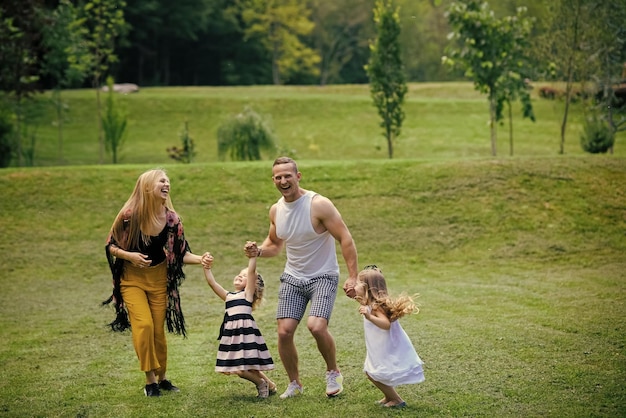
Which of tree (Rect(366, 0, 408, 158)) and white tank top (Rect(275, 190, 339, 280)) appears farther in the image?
tree (Rect(366, 0, 408, 158))

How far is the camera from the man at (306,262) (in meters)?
7.43

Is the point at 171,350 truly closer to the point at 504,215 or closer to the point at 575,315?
the point at 575,315

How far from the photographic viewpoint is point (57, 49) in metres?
29.0

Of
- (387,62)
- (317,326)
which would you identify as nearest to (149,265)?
(317,326)

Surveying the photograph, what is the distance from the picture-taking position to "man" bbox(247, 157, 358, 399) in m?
7.43

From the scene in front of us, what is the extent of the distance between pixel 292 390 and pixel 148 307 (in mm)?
1501

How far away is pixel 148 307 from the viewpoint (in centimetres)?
789

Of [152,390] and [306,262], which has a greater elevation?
[306,262]

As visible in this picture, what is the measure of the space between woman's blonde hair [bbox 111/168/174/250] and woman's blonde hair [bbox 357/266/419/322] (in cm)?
193

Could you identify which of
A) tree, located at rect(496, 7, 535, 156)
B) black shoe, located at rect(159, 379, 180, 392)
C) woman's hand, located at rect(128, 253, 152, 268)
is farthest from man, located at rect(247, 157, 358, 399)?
tree, located at rect(496, 7, 535, 156)

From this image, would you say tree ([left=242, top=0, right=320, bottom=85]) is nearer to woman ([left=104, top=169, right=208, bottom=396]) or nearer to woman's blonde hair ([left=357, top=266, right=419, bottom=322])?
woman ([left=104, top=169, right=208, bottom=396])

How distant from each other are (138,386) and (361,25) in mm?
68886

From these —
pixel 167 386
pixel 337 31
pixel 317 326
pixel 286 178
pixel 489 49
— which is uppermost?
pixel 337 31

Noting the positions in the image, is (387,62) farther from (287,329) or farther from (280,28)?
(280,28)
